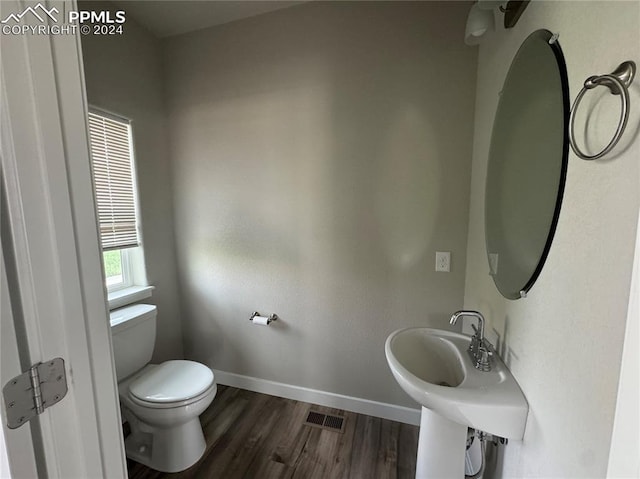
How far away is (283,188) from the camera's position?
1761 mm

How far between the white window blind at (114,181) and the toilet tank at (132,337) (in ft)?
1.40

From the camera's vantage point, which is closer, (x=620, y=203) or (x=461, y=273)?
(x=620, y=203)

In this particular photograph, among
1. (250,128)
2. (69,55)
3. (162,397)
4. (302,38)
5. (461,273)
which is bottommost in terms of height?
(162,397)

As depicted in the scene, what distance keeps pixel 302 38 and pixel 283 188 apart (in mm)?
916

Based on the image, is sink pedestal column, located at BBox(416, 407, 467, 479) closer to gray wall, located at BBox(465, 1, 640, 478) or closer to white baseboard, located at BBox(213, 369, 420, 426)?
gray wall, located at BBox(465, 1, 640, 478)

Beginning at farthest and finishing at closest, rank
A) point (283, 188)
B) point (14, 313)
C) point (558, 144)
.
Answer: point (283, 188) → point (558, 144) → point (14, 313)

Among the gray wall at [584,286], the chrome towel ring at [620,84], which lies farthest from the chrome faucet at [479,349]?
the chrome towel ring at [620,84]

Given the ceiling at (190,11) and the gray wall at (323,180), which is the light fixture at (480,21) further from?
the ceiling at (190,11)

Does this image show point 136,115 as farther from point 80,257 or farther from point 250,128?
point 80,257

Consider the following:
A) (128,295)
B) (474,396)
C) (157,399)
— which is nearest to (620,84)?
(474,396)

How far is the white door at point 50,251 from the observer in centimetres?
45

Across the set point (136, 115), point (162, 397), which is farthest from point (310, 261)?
point (136, 115)

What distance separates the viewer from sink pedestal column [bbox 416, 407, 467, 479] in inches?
42.8

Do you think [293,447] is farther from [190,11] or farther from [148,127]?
[190,11]
